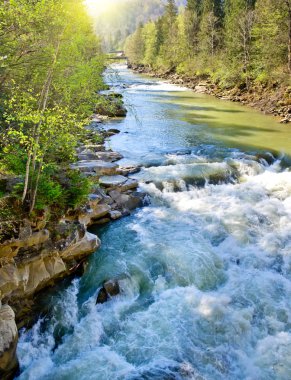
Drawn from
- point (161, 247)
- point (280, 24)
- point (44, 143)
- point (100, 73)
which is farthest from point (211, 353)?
point (280, 24)

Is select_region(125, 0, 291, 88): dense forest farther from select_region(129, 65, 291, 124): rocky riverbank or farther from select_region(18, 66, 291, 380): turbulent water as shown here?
select_region(18, 66, 291, 380): turbulent water

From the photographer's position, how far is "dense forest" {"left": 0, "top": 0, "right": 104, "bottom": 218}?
305 inches

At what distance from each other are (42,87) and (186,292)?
23.2 feet

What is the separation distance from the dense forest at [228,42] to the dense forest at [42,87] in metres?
29.5

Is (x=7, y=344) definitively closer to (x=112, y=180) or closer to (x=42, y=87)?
(x=42, y=87)

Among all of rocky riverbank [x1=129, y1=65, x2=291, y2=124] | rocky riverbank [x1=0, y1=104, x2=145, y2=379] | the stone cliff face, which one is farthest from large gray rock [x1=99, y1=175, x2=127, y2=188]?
rocky riverbank [x1=129, y1=65, x2=291, y2=124]

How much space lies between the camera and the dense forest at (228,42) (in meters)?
35.5

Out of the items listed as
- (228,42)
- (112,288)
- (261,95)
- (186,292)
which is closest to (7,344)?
(112,288)

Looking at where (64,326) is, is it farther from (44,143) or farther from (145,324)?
(44,143)

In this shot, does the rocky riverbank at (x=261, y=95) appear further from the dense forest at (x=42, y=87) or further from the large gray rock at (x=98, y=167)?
the dense forest at (x=42, y=87)

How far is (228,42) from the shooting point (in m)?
44.8

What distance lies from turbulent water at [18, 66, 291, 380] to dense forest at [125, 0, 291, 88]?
23.6 m

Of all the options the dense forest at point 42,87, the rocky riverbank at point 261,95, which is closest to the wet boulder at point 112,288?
the dense forest at point 42,87

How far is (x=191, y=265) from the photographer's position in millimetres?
10539
